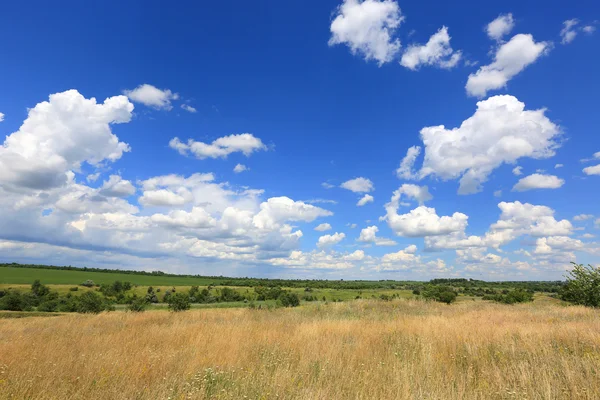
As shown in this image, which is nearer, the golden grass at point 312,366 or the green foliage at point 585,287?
the golden grass at point 312,366

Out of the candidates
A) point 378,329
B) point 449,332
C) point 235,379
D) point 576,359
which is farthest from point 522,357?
point 235,379

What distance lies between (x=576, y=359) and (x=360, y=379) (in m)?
4.49

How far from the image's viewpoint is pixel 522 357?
7.45m

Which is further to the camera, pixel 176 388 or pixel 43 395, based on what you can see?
pixel 176 388

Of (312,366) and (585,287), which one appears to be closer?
(312,366)

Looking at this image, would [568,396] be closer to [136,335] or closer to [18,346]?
[136,335]

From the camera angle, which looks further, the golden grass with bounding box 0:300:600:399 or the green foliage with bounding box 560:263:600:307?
the green foliage with bounding box 560:263:600:307

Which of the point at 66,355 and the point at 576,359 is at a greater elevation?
the point at 576,359

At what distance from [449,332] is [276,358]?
19.5ft

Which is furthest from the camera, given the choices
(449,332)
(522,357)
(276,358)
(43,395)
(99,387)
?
(449,332)

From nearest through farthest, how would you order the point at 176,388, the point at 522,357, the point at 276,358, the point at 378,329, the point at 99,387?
1. the point at 99,387
2. the point at 176,388
3. the point at 522,357
4. the point at 276,358
5. the point at 378,329

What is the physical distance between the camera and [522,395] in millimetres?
5336

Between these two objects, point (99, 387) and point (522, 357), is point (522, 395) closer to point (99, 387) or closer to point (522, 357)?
point (522, 357)

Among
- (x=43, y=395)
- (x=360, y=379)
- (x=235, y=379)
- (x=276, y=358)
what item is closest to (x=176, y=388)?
(x=235, y=379)
